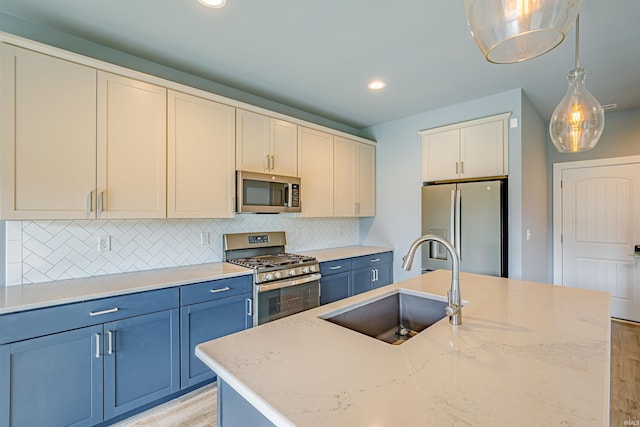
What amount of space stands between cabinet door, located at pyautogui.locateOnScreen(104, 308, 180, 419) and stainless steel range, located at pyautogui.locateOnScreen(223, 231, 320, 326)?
2.23 ft

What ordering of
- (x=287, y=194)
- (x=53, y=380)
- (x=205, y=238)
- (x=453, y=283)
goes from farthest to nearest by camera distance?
(x=287, y=194) → (x=205, y=238) → (x=53, y=380) → (x=453, y=283)

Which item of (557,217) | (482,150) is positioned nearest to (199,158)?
(482,150)

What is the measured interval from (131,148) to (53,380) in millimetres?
1489

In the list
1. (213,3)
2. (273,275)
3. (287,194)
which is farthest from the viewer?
(287,194)

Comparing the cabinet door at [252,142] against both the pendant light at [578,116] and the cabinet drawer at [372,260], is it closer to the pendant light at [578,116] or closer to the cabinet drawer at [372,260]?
the cabinet drawer at [372,260]

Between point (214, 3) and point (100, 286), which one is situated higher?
point (214, 3)

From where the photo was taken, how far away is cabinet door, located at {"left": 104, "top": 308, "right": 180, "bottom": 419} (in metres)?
1.86

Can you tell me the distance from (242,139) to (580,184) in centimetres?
439

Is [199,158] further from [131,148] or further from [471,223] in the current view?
[471,223]

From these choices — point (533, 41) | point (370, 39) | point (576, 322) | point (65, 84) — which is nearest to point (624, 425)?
point (576, 322)

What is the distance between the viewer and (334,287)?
3.33m

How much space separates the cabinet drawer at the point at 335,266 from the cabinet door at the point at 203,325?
98 cm

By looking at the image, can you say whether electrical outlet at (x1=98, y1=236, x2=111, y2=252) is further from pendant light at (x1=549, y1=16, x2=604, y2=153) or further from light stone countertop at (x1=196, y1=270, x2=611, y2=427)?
pendant light at (x1=549, y1=16, x2=604, y2=153)

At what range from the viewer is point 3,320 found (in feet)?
5.00
